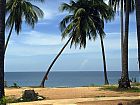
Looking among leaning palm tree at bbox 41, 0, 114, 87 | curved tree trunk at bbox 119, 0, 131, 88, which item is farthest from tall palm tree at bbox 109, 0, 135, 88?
leaning palm tree at bbox 41, 0, 114, 87

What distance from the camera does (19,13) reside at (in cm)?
4097

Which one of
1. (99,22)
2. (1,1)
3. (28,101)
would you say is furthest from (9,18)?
(1,1)

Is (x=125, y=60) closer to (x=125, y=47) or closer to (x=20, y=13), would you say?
(x=125, y=47)

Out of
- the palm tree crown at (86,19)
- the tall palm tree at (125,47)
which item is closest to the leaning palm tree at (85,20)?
the palm tree crown at (86,19)

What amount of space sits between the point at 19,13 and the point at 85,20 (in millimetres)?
6935

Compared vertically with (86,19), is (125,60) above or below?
below

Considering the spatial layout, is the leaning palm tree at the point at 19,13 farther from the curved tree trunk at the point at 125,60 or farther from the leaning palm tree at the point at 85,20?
the curved tree trunk at the point at 125,60

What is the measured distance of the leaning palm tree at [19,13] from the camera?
4091cm

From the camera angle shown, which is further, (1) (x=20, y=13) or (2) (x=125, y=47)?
(1) (x=20, y=13)

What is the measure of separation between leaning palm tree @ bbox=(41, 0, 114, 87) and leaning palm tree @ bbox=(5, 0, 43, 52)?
11.3 feet

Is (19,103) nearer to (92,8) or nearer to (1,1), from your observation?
(1,1)

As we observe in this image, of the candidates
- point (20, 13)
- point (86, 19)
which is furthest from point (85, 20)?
point (20, 13)

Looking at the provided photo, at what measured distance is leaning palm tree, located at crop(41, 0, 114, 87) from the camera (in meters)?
40.8

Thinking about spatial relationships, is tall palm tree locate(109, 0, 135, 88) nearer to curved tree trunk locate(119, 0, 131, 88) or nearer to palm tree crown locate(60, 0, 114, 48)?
curved tree trunk locate(119, 0, 131, 88)
